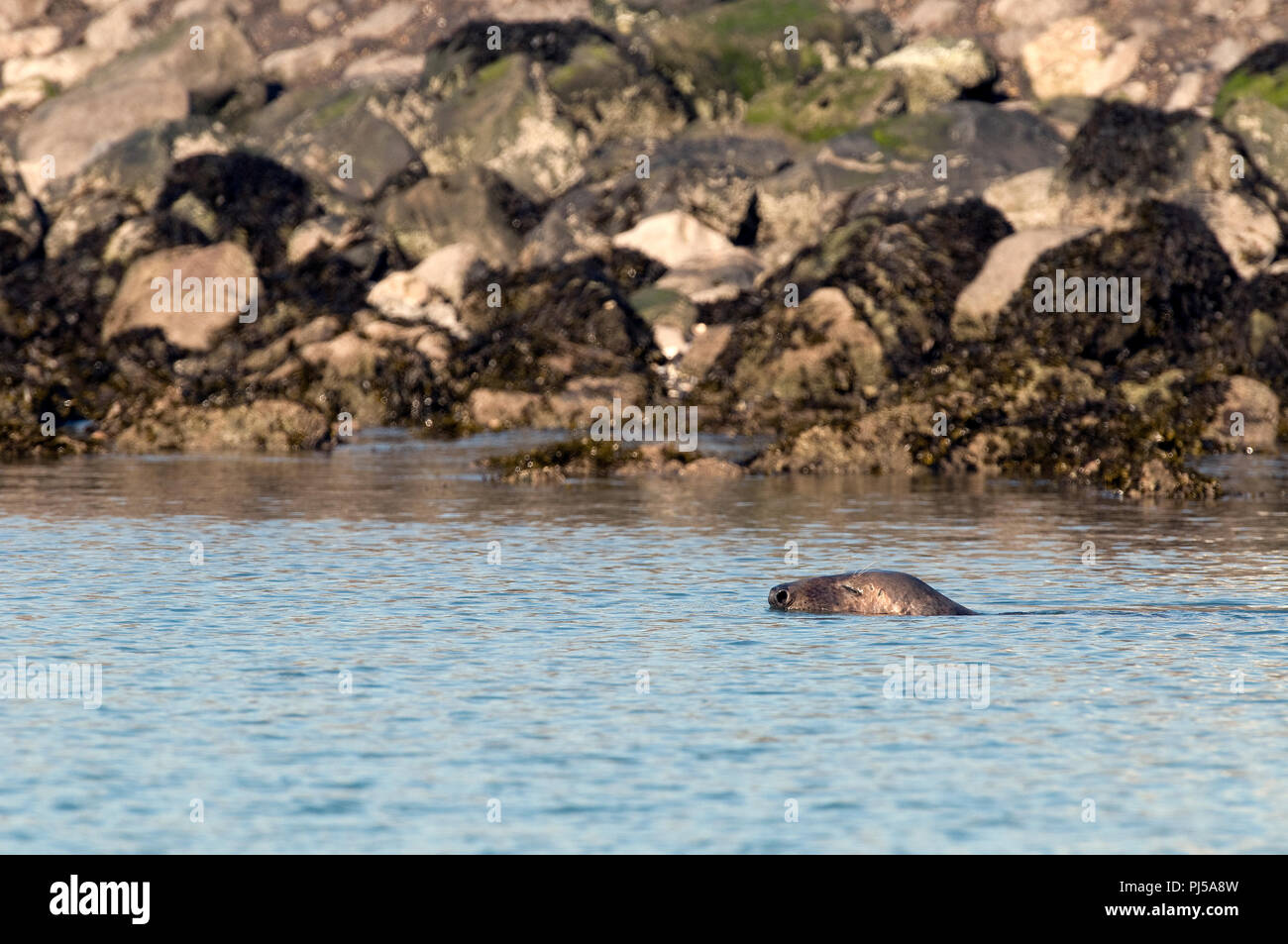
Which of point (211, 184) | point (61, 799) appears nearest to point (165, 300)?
point (211, 184)

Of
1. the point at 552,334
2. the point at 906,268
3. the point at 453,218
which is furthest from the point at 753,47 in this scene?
the point at 552,334

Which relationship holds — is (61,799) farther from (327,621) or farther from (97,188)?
(97,188)

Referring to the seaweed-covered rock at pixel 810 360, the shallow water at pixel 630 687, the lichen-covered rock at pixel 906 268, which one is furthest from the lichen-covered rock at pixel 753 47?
the shallow water at pixel 630 687

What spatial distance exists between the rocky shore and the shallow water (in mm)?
6440

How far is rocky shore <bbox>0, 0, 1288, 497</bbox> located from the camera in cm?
2853

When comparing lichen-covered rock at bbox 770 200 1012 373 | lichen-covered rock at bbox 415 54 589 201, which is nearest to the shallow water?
lichen-covered rock at bbox 770 200 1012 373

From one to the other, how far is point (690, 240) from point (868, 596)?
2477 centimetres

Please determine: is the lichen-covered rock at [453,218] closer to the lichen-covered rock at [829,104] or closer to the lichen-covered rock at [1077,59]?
the lichen-covered rock at [829,104]

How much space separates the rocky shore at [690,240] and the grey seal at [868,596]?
9.27 meters

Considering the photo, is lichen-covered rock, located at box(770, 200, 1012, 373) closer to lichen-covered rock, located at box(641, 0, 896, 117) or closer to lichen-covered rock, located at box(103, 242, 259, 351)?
lichen-covered rock, located at box(103, 242, 259, 351)

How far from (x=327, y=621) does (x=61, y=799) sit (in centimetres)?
450

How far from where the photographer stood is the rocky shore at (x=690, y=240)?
28.5 m

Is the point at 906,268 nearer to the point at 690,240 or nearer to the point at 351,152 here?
the point at 690,240
